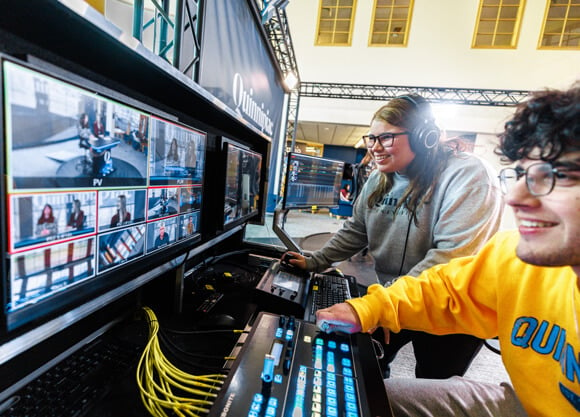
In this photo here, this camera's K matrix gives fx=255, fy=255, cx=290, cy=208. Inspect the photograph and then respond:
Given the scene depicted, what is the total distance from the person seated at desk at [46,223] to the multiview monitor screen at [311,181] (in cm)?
126

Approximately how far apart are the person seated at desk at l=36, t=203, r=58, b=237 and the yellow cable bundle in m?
0.30

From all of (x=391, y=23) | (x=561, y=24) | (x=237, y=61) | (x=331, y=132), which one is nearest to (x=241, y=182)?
(x=237, y=61)

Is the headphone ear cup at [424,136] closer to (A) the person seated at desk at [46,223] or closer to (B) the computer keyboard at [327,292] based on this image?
(B) the computer keyboard at [327,292]

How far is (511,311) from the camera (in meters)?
0.62

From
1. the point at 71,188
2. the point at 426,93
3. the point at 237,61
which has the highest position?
the point at 426,93

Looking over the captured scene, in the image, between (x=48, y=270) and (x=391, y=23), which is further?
(x=391, y=23)

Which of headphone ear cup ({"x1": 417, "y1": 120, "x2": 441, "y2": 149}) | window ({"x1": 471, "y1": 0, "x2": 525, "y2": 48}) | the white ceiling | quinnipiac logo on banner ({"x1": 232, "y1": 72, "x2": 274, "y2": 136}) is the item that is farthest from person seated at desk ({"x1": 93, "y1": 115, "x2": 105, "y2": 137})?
window ({"x1": 471, "y1": 0, "x2": 525, "y2": 48})

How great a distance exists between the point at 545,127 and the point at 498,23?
24.5 ft

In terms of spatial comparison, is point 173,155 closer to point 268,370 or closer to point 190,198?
point 190,198

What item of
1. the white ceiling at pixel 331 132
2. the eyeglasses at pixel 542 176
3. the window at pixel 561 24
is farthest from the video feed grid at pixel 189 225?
the window at pixel 561 24

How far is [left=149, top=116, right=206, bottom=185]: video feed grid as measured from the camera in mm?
539

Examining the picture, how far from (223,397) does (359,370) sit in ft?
0.87

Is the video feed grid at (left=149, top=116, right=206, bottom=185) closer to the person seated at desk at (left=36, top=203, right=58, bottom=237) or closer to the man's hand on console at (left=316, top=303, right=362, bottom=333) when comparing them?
the person seated at desk at (left=36, top=203, right=58, bottom=237)

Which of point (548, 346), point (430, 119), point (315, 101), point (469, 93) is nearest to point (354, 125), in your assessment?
point (315, 101)
